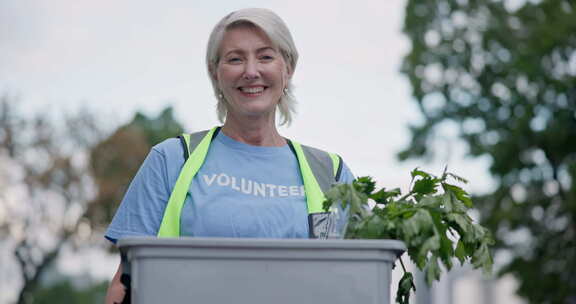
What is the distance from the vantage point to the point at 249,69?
9.46 ft

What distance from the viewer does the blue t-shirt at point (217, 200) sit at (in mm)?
2785

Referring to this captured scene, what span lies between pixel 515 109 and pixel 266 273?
20.6 metres

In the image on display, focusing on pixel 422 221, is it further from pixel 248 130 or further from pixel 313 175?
pixel 248 130

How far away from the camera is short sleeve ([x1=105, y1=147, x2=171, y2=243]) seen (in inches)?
109

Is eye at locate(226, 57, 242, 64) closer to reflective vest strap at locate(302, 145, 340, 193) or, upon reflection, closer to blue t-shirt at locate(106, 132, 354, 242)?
blue t-shirt at locate(106, 132, 354, 242)

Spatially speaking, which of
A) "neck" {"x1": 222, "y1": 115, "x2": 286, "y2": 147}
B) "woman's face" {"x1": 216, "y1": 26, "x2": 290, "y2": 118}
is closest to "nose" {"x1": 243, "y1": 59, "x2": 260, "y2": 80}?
"woman's face" {"x1": 216, "y1": 26, "x2": 290, "y2": 118}

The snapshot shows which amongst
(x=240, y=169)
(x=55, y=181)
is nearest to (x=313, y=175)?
(x=240, y=169)

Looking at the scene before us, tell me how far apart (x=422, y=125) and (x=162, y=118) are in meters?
19.4

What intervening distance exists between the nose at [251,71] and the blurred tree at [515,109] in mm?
18716

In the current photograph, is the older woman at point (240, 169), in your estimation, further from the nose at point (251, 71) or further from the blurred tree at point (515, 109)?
the blurred tree at point (515, 109)

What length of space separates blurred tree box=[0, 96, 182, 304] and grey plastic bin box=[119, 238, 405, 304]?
106ft

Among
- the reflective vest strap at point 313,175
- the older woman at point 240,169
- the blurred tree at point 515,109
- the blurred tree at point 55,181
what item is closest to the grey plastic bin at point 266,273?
the older woman at point 240,169

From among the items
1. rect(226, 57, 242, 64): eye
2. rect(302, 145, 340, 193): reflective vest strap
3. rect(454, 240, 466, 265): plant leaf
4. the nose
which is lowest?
rect(454, 240, 466, 265): plant leaf

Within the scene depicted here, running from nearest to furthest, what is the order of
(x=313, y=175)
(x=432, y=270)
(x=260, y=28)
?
(x=432, y=270)
(x=260, y=28)
(x=313, y=175)
